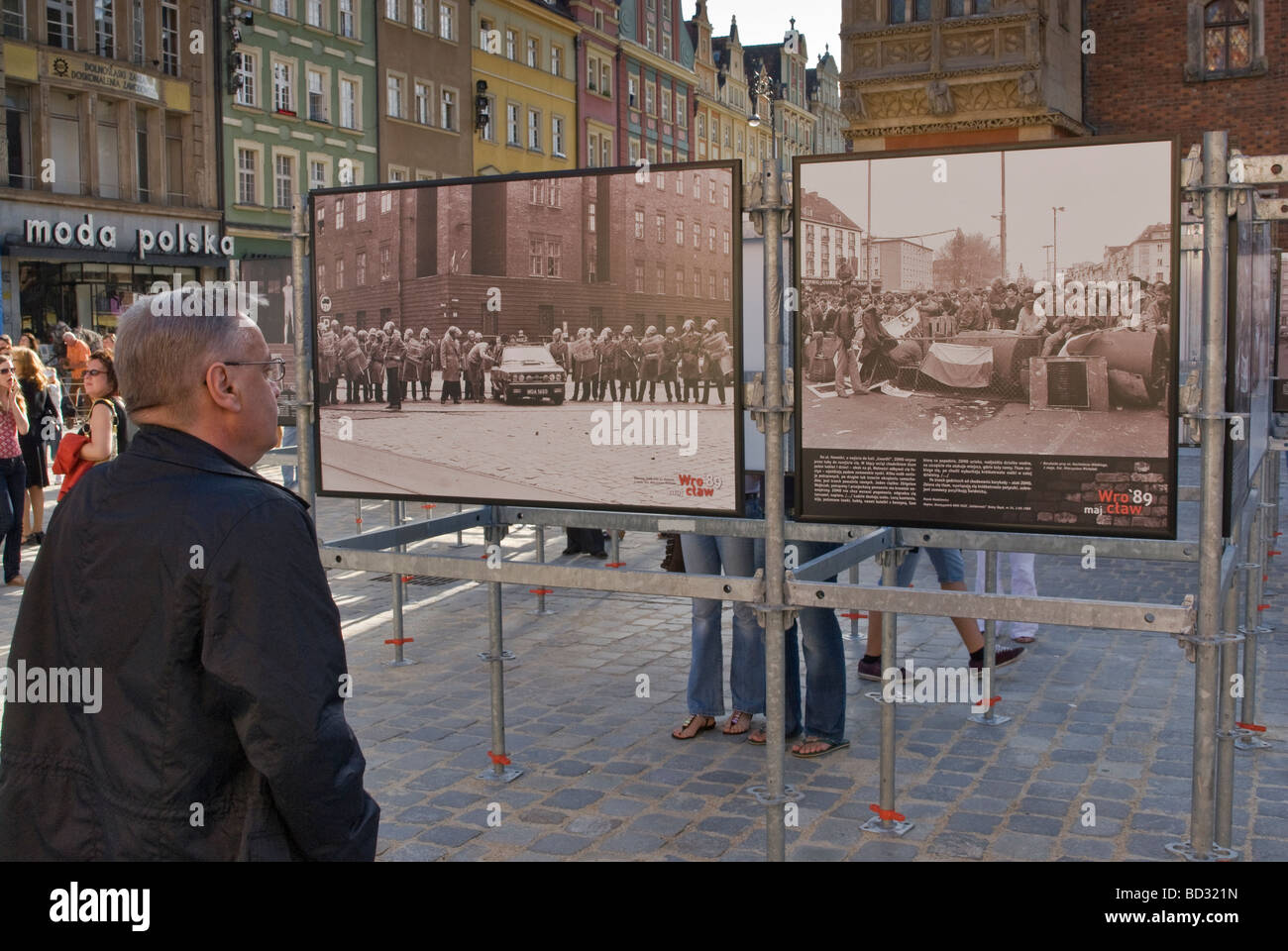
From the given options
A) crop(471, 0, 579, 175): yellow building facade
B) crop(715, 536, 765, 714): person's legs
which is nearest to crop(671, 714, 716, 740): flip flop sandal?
crop(715, 536, 765, 714): person's legs

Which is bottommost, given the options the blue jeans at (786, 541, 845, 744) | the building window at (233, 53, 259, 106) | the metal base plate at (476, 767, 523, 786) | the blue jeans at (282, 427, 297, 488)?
→ the metal base plate at (476, 767, 523, 786)

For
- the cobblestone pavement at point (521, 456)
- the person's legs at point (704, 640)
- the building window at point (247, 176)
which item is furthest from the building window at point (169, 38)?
the cobblestone pavement at point (521, 456)

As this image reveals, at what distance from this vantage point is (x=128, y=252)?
32.0 meters

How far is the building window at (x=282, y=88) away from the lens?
36719 mm

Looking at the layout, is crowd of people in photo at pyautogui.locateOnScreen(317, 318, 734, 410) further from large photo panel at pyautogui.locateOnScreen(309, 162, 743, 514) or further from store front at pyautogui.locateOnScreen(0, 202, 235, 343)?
store front at pyautogui.locateOnScreen(0, 202, 235, 343)

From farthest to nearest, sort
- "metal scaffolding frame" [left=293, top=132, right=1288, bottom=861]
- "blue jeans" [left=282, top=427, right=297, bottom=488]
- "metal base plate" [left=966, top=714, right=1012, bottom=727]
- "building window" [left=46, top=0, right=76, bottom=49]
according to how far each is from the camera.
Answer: "building window" [left=46, top=0, right=76, bottom=49], "blue jeans" [left=282, top=427, right=297, bottom=488], "metal base plate" [left=966, top=714, right=1012, bottom=727], "metal scaffolding frame" [left=293, top=132, right=1288, bottom=861]

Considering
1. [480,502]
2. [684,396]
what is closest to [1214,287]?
[684,396]

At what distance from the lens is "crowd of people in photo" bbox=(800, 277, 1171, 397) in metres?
4.09

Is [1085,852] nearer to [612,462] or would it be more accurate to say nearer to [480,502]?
[612,462]

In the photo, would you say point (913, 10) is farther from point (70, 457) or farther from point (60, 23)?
point (70, 457)

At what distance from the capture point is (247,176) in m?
36.0

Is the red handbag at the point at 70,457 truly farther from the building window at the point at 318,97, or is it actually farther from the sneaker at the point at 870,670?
the building window at the point at 318,97

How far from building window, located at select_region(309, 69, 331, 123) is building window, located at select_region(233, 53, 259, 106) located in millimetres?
2288

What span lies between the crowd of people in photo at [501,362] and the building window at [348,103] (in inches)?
1417
